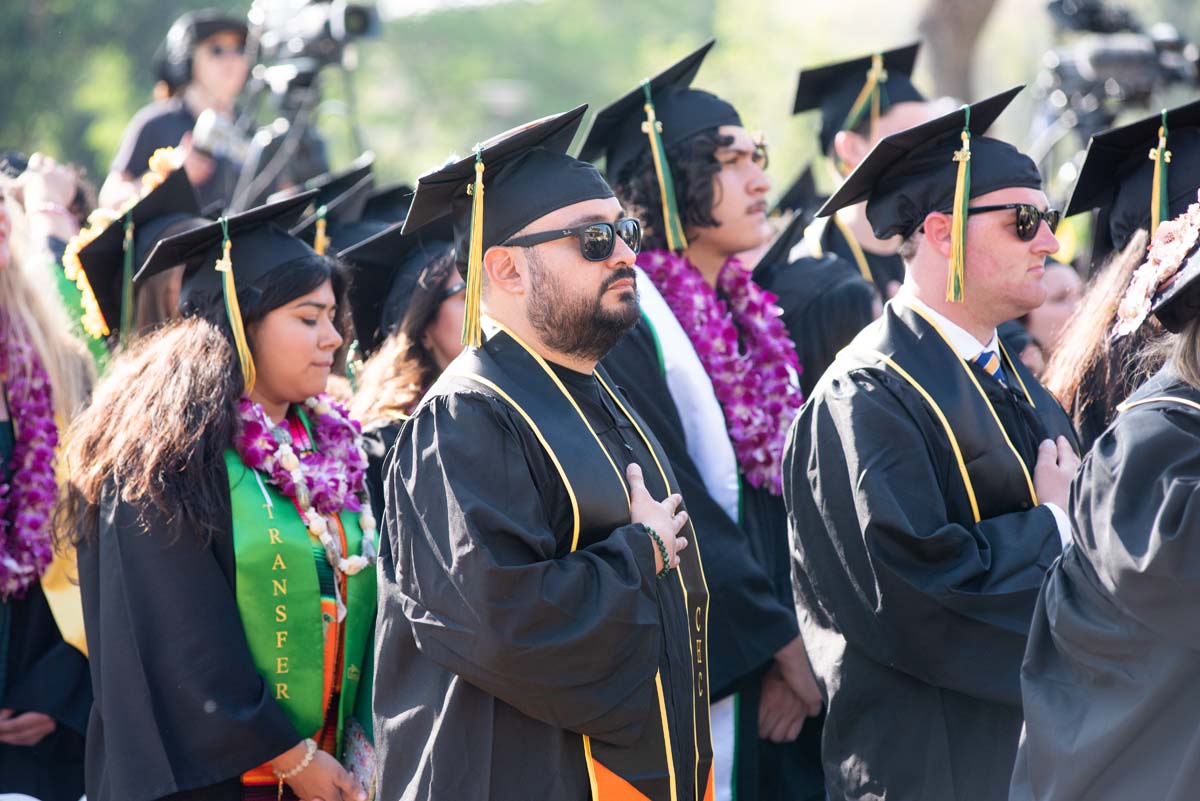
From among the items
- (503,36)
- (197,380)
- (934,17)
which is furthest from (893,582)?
(503,36)

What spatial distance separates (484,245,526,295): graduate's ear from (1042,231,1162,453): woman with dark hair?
1.84 metres

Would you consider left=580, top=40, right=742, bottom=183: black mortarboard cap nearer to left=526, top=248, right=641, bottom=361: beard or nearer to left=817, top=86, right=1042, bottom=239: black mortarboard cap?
left=817, top=86, right=1042, bottom=239: black mortarboard cap

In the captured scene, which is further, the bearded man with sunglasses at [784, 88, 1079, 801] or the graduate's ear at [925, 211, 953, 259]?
the graduate's ear at [925, 211, 953, 259]

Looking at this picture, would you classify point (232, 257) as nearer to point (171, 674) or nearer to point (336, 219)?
point (171, 674)

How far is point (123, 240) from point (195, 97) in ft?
12.7

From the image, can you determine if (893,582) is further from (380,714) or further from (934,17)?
(934,17)

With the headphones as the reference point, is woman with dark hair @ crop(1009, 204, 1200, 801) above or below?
below

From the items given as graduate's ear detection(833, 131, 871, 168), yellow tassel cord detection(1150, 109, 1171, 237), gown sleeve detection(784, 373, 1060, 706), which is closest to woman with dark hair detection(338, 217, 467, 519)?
gown sleeve detection(784, 373, 1060, 706)

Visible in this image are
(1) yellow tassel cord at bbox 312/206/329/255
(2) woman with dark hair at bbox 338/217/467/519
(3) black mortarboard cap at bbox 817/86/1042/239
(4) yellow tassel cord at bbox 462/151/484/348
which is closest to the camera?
(4) yellow tassel cord at bbox 462/151/484/348

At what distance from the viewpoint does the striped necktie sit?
374 centimetres

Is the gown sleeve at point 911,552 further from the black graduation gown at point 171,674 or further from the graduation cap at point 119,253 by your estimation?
the graduation cap at point 119,253

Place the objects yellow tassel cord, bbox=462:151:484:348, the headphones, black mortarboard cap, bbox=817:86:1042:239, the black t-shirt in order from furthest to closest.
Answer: the headphones < the black t-shirt < black mortarboard cap, bbox=817:86:1042:239 < yellow tassel cord, bbox=462:151:484:348

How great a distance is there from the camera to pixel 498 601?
2918mm

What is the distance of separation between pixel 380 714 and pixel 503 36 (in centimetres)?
3664
